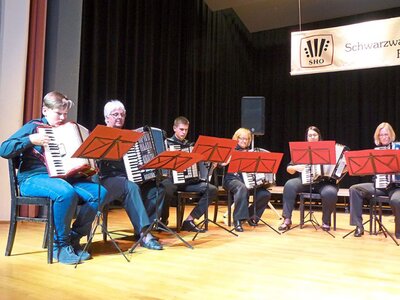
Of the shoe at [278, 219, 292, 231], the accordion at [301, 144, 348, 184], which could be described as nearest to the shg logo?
the accordion at [301, 144, 348, 184]

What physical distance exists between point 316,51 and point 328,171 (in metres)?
1.71

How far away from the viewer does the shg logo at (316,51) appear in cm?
579

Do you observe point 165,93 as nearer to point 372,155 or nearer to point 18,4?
point 18,4

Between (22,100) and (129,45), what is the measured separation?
96.5 inches

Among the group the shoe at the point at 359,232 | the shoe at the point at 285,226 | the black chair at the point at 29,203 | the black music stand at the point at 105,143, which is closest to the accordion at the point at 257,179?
the shoe at the point at 285,226

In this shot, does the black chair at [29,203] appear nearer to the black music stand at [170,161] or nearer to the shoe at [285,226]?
the black music stand at [170,161]

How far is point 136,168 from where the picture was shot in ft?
13.1

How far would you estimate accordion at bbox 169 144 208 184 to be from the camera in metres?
4.64

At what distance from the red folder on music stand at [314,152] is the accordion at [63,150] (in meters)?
2.36

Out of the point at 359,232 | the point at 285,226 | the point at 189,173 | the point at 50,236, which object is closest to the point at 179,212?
the point at 189,173

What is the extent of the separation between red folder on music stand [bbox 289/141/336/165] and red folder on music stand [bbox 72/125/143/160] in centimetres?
208

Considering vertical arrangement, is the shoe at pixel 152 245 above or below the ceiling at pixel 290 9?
below

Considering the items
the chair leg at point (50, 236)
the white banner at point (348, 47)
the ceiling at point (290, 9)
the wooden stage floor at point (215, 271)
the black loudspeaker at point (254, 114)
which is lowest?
the wooden stage floor at point (215, 271)

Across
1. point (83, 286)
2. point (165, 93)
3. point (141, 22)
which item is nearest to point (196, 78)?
point (165, 93)
